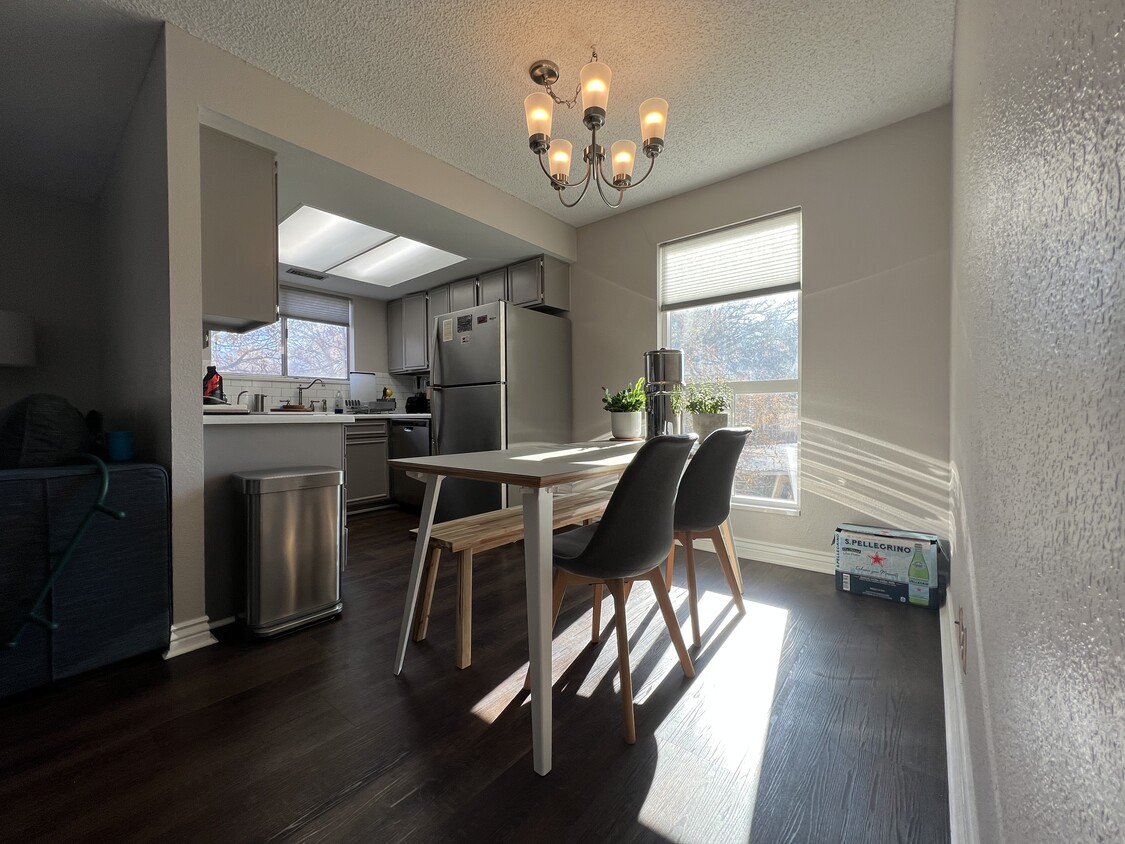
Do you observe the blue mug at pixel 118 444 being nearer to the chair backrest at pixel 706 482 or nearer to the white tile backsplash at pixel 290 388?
the chair backrest at pixel 706 482

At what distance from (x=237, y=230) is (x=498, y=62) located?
1.46 metres

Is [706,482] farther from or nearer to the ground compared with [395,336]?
nearer to the ground

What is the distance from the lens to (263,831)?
1077 mm

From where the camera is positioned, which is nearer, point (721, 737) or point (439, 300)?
point (721, 737)

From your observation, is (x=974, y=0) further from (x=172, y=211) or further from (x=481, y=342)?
(x=481, y=342)

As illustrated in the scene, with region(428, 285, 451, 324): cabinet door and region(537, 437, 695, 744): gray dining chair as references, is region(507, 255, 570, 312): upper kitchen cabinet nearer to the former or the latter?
region(428, 285, 451, 324): cabinet door

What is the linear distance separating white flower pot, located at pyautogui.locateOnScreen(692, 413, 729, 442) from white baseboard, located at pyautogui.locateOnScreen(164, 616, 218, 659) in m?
2.35

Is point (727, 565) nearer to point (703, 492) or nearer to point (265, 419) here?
point (703, 492)

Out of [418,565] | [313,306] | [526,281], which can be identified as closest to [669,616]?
[418,565]

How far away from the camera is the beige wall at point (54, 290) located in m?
3.08

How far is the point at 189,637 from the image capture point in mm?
1917

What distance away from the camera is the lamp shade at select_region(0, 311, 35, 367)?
9.37ft

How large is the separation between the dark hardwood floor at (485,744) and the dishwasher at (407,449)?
101 inches

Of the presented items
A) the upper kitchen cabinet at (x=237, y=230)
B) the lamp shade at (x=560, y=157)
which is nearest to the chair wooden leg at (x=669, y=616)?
the lamp shade at (x=560, y=157)
